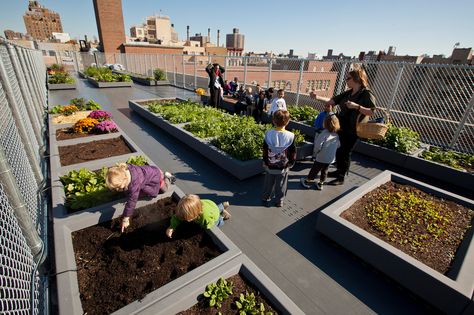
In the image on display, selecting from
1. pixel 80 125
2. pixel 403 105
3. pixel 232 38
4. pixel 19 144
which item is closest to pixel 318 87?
pixel 403 105

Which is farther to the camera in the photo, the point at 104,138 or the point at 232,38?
the point at 232,38

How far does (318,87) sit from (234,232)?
120ft

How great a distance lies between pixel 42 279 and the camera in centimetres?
242

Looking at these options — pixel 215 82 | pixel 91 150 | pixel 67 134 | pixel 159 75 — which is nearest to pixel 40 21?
pixel 159 75

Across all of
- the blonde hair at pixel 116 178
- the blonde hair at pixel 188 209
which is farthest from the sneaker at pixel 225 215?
the blonde hair at pixel 116 178

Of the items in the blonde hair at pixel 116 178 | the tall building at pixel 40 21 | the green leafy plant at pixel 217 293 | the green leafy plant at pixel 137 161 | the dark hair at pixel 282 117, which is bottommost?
the green leafy plant at pixel 217 293

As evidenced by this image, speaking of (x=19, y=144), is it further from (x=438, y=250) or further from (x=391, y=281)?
(x=438, y=250)

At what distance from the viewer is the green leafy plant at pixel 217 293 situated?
2117mm

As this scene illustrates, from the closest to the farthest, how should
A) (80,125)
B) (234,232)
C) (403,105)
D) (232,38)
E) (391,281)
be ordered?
(391,281) → (234,232) → (80,125) → (403,105) → (232,38)

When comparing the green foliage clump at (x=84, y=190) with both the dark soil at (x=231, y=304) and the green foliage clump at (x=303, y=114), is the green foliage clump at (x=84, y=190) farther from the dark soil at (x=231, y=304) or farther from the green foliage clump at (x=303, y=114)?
the green foliage clump at (x=303, y=114)

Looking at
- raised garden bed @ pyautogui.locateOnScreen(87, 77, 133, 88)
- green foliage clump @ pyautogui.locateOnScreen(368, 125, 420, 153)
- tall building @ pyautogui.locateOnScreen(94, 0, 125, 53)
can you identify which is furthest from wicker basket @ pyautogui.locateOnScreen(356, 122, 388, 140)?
tall building @ pyautogui.locateOnScreen(94, 0, 125, 53)

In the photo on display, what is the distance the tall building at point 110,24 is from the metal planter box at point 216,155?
124ft

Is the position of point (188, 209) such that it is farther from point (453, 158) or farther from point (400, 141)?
point (453, 158)

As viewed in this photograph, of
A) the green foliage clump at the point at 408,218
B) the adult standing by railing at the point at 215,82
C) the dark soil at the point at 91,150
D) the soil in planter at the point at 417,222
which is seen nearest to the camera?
the soil in planter at the point at 417,222
